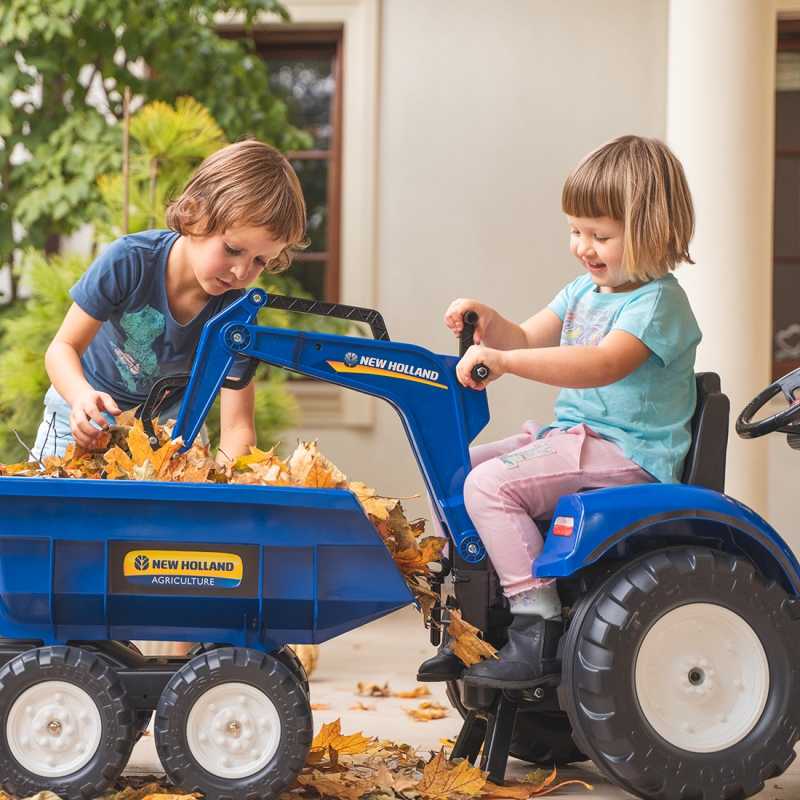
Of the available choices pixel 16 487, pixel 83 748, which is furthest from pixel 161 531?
pixel 83 748

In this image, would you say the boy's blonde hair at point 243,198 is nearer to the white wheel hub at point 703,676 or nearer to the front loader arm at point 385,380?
the front loader arm at point 385,380

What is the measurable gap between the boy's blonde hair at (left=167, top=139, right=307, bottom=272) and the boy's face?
0.05 ft

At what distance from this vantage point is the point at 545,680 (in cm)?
221

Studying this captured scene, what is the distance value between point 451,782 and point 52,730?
0.69 metres

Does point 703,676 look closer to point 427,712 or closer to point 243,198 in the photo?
point 427,712

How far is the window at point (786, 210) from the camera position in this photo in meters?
6.34

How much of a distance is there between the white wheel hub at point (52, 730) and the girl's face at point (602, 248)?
1.22 meters

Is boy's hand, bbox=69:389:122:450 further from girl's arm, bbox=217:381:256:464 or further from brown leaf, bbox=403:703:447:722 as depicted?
brown leaf, bbox=403:703:447:722

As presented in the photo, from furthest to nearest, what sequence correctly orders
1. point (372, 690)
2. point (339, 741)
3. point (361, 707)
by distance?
point (372, 690)
point (361, 707)
point (339, 741)

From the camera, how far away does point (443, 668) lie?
229 cm

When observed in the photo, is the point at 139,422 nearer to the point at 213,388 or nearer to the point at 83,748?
the point at 213,388

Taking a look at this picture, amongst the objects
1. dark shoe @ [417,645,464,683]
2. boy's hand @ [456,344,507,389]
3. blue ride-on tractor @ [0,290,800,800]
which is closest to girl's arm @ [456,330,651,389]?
boy's hand @ [456,344,507,389]

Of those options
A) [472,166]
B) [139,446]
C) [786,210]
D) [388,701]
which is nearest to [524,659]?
[139,446]

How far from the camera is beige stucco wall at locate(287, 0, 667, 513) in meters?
6.27
